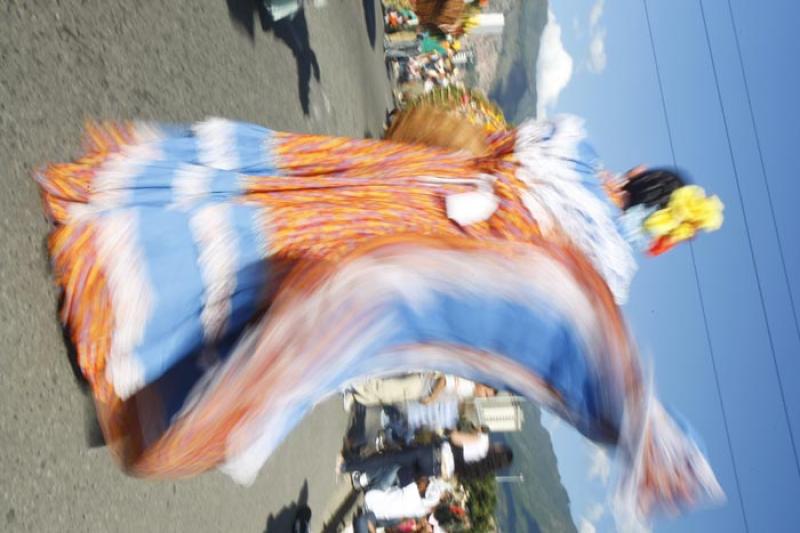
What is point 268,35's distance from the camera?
15.7 feet

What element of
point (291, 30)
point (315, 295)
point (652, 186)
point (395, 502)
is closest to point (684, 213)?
point (652, 186)

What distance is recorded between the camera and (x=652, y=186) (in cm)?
181

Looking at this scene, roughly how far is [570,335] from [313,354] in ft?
1.73

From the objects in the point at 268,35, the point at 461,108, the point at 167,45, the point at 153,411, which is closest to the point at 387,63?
the point at 268,35

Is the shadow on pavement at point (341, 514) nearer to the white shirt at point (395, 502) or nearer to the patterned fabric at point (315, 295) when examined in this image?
the white shirt at point (395, 502)

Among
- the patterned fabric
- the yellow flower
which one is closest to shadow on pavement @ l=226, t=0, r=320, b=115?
the patterned fabric

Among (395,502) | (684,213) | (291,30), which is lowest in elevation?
(395,502)

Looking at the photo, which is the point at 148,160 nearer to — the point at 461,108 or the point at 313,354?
the point at 313,354

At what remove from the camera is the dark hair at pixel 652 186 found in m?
1.79

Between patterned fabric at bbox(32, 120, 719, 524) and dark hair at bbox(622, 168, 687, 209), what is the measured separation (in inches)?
6.0

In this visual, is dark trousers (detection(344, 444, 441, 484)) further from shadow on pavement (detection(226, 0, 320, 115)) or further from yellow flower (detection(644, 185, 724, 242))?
yellow flower (detection(644, 185, 724, 242))

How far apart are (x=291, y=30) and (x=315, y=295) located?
14.5 feet

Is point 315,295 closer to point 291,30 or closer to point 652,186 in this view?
point 652,186

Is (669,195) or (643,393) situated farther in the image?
(669,195)
